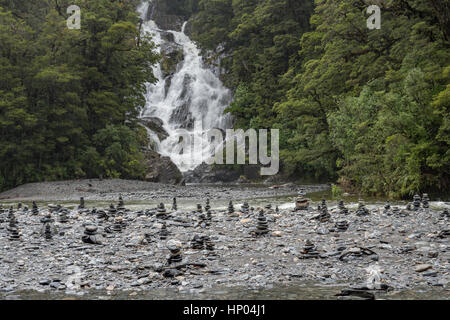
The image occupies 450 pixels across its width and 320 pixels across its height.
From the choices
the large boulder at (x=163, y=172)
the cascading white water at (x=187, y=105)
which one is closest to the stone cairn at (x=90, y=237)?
the large boulder at (x=163, y=172)

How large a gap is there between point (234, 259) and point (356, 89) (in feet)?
67.1

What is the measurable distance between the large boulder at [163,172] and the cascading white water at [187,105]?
92.2 inches

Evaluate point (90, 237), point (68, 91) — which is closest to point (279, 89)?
point (68, 91)

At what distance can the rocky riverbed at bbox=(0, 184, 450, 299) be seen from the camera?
5.49m

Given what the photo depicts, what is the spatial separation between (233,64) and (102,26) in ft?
52.2

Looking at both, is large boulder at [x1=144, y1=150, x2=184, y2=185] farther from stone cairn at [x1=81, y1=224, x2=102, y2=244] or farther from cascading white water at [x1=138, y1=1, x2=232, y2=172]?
stone cairn at [x1=81, y1=224, x2=102, y2=244]

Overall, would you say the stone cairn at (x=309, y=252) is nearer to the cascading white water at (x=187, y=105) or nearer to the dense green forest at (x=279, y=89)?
the dense green forest at (x=279, y=89)

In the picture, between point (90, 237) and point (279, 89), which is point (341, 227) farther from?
point (279, 89)

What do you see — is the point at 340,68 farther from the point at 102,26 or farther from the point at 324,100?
the point at 102,26

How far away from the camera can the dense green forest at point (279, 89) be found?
55.4ft

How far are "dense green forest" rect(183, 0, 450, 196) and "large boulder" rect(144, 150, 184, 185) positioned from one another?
8.66 meters

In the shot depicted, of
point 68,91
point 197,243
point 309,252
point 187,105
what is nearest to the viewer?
point 309,252

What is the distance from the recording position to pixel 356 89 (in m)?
25.1
